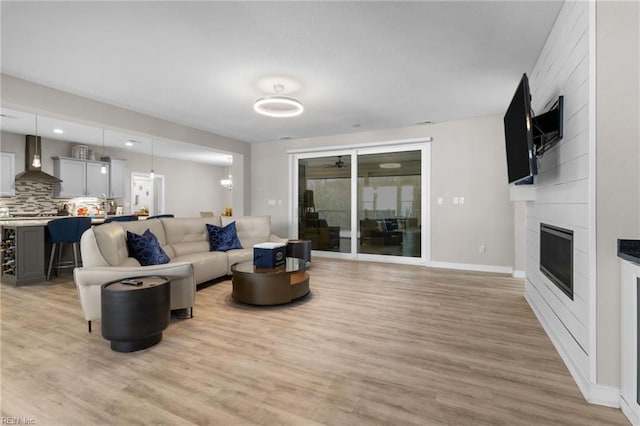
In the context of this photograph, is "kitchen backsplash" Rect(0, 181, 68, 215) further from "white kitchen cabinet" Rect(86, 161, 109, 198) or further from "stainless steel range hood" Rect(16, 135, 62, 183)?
"white kitchen cabinet" Rect(86, 161, 109, 198)

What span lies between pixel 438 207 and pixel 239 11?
4601 millimetres

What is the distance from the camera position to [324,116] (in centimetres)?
536

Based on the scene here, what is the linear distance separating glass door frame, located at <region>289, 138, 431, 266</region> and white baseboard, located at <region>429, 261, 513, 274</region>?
20 cm

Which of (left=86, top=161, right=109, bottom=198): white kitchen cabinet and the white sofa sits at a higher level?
(left=86, top=161, right=109, bottom=198): white kitchen cabinet

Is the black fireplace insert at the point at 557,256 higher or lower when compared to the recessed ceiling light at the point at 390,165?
lower

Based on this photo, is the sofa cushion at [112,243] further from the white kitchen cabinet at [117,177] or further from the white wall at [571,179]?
the white kitchen cabinet at [117,177]

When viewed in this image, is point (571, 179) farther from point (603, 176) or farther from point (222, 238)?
point (222, 238)

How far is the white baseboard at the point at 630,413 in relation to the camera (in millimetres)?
1645

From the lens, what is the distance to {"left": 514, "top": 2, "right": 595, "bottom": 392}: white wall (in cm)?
197

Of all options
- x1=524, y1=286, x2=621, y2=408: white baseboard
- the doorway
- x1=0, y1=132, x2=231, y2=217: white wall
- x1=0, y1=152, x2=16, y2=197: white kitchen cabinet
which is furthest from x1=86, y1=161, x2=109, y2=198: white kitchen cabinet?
x1=524, y1=286, x2=621, y2=408: white baseboard

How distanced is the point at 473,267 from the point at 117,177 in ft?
28.1

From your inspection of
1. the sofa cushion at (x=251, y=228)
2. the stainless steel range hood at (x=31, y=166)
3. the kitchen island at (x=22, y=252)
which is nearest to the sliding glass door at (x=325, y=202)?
the sofa cushion at (x=251, y=228)

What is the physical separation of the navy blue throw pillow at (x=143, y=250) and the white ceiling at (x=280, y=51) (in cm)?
190

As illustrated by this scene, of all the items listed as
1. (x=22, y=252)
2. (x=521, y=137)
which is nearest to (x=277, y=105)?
(x=521, y=137)
